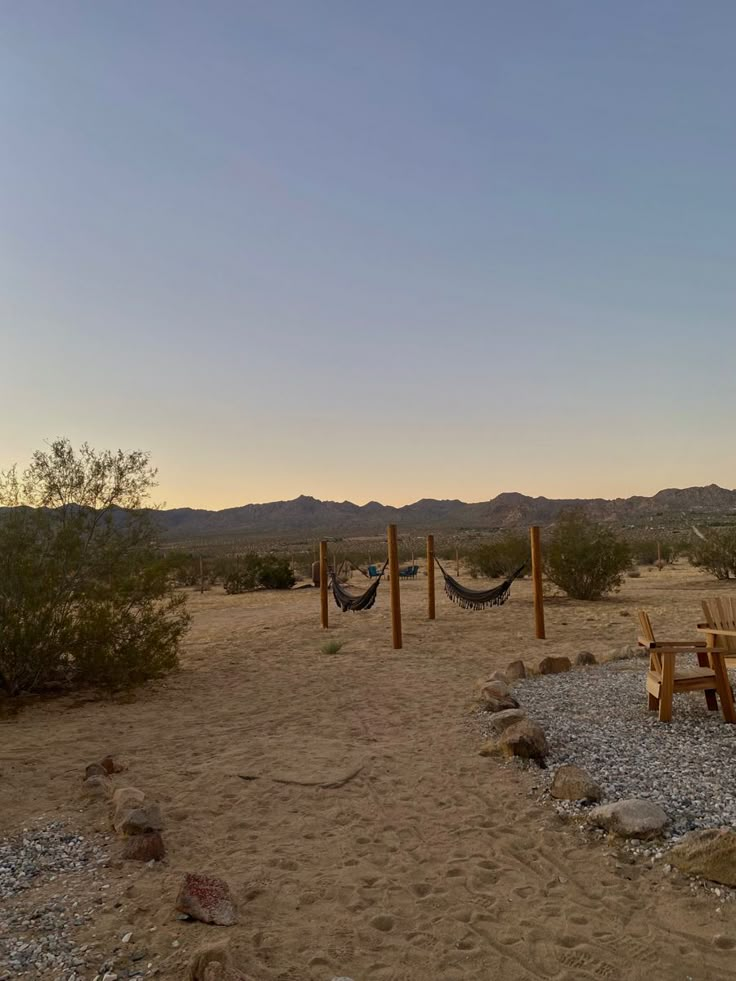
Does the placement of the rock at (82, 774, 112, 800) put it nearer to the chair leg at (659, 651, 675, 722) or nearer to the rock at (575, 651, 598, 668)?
the chair leg at (659, 651, 675, 722)

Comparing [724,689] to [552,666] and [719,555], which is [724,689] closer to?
[552,666]

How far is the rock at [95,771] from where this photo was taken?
15.7 feet

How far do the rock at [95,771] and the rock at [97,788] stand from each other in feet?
0.48

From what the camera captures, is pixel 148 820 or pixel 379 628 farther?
pixel 379 628

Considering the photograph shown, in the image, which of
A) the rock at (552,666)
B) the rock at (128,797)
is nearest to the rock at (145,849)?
the rock at (128,797)

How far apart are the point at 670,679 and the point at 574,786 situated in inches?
63.6

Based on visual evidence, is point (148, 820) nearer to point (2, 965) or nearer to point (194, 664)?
point (2, 965)

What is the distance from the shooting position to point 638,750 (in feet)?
15.7

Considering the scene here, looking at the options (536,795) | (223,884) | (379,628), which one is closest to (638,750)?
(536,795)

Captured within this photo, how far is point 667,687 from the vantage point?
5277mm

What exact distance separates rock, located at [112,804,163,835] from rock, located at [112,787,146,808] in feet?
0.23

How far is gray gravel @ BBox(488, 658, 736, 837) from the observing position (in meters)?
3.88

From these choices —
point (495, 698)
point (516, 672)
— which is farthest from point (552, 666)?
point (495, 698)

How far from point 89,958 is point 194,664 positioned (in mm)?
6868
